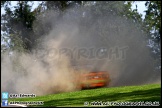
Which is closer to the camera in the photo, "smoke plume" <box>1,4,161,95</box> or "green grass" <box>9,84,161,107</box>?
"green grass" <box>9,84,161,107</box>

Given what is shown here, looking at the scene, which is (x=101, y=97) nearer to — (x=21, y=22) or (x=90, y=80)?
(x=90, y=80)

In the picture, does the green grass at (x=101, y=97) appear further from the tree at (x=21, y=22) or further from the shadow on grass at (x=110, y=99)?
the tree at (x=21, y=22)

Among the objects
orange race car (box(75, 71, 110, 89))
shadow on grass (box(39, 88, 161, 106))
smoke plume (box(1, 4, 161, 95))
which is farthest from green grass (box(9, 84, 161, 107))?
smoke plume (box(1, 4, 161, 95))

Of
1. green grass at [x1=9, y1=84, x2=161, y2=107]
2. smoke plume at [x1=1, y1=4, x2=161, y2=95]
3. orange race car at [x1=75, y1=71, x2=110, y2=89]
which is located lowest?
green grass at [x1=9, y1=84, x2=161, y2=107]

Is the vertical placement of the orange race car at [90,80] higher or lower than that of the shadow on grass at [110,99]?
higher

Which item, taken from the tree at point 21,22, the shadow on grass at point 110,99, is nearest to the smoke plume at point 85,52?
the tree at point 21,22

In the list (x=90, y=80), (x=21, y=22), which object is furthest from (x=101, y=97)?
(x=21, y=22)

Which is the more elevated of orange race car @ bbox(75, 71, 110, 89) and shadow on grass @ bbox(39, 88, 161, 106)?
orange race car @ bbox(75, 71, 110, 89)

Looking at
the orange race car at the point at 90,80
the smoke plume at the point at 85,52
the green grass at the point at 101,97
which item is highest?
the smoke plume at the point at 85,52

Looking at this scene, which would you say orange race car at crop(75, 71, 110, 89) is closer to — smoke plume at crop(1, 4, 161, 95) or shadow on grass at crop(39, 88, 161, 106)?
smoke plume at crop(1, 4, 161, 95)

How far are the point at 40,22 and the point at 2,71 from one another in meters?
7.10

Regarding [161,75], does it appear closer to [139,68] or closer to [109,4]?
[139,68]

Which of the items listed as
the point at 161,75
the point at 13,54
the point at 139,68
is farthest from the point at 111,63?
the point at 13,54

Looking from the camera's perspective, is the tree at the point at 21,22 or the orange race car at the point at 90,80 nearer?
the orange race car at the point at 90,80
